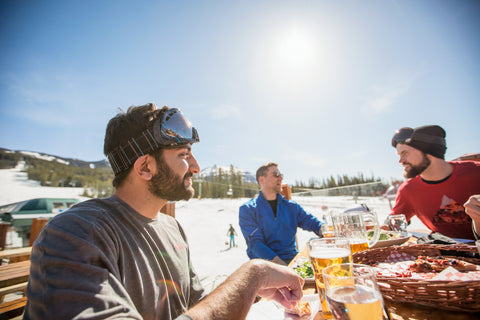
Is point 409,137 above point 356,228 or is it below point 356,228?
above

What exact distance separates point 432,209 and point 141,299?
360 cm

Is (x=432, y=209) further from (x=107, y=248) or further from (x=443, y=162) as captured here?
(x=107, y=248)

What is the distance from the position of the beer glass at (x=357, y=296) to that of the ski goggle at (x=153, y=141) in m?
1.36

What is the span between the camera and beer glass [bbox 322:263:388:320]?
0.56 meters

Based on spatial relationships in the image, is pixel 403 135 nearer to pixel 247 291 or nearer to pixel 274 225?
pixel 274 225

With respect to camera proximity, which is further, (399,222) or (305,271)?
(399,222)

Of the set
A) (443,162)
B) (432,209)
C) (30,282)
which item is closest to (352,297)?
(30,282)

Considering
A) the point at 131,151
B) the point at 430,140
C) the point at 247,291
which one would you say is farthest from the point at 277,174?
the point at 247,291

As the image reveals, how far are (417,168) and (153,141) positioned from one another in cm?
355

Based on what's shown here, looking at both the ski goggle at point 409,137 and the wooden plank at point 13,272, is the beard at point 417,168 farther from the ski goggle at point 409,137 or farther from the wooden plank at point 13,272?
the wooden plank at point 13,272

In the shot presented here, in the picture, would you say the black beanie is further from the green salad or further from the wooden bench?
the wooden bench

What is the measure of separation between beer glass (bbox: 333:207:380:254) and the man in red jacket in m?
2.12

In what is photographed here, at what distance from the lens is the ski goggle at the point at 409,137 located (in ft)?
9.37

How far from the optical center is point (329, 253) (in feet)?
2.69
